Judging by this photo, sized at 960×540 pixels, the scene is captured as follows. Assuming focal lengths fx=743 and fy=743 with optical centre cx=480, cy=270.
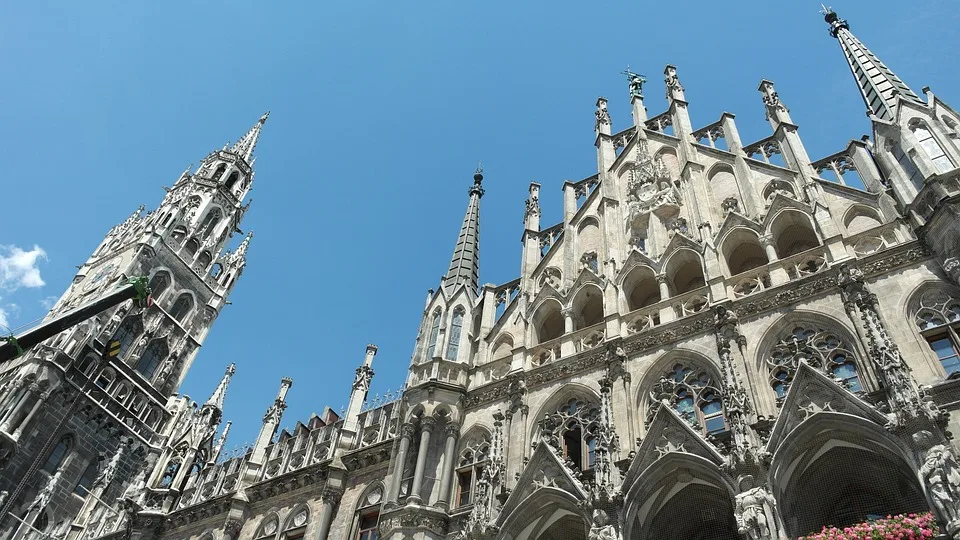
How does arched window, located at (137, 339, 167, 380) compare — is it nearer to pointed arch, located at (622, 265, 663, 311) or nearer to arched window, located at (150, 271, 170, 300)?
arched window, located at (150, 271, 170, 300)

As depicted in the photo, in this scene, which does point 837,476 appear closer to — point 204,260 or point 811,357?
point 811,357

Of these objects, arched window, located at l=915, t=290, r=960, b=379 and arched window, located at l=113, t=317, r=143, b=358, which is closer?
arched window, located at l=915, t=290, r=960, b=379

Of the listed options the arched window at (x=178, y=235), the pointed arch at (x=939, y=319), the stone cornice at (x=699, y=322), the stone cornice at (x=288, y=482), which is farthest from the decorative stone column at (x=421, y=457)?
the arched window at (x=178, y=235)

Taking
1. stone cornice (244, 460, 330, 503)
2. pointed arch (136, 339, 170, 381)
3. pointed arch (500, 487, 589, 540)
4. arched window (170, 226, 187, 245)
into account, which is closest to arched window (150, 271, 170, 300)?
pointed arch (136, 339, 170, 381)

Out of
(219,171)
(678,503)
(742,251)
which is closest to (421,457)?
(678,503)

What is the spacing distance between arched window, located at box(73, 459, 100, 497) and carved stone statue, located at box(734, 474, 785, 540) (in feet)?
114

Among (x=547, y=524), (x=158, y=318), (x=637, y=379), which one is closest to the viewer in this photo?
(x=547, y=524)

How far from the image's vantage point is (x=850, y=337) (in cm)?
1661

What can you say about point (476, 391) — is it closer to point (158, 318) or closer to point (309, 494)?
point (309, 494)

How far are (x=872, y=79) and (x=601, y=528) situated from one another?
52.5ft

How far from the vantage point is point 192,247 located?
54188 mm

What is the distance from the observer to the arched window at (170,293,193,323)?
49844 mm

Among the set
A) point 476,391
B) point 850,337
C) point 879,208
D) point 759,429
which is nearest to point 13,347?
point 476,391

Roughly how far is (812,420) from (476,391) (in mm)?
9746
